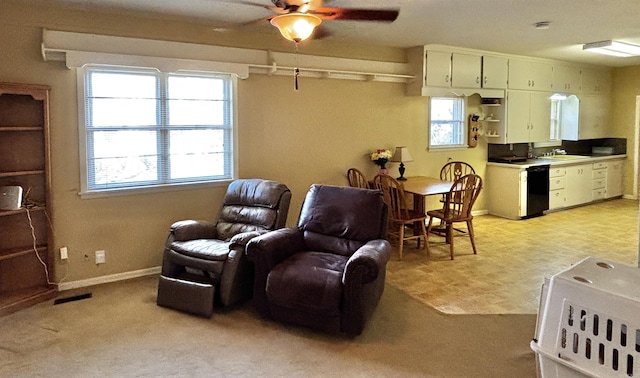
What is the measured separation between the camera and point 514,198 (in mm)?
7125

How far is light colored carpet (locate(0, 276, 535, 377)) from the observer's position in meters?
2.90

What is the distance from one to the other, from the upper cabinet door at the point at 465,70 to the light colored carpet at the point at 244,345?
11.9 feet

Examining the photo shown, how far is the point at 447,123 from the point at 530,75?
5.38 feet

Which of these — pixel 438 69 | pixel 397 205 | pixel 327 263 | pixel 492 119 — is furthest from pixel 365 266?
pixel 492 119

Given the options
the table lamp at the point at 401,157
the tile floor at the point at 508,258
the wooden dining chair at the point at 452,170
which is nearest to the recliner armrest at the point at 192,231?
the tile floor at the point at 508,258

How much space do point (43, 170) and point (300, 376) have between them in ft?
9.12

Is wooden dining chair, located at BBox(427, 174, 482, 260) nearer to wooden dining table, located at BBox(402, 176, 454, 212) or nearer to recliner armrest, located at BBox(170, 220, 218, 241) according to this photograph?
wooden dining table, located at BBox(402, 176, 454, 212)

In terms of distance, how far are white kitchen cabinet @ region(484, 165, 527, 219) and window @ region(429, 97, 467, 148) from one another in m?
0.75

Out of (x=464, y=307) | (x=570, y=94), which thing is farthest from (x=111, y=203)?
(x=570, y=94)

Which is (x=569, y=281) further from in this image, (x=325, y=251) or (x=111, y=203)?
(x=111, y=203)

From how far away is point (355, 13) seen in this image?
3.10 meters

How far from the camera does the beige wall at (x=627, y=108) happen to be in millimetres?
8672

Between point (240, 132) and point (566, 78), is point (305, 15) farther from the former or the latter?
point (566, 78)

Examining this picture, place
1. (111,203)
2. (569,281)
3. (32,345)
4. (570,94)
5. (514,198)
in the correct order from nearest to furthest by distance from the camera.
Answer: (569,281), (32,345), (111,203), (514,198), (570,94)
